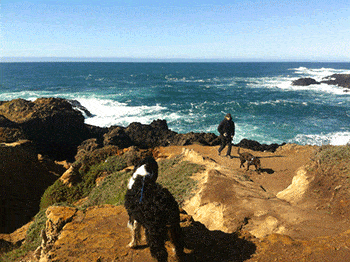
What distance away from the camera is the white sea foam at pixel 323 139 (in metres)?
27.3

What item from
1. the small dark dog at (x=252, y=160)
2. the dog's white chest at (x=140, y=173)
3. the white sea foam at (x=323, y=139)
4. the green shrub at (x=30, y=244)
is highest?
the dog's white chest at (x=140, y=173)

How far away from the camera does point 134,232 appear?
14.3 feet

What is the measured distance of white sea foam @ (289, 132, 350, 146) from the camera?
27.3 metres

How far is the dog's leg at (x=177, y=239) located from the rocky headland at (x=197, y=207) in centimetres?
35

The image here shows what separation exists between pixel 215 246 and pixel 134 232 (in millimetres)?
1735

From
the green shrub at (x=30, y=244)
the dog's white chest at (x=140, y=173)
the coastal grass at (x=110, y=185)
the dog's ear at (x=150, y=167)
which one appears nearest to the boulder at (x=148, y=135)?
the coastal grass at (x=110, y=185)

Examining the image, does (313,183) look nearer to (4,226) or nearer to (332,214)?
(332,214)

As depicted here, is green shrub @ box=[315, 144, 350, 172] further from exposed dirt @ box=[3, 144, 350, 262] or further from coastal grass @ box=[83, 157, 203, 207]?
coastal grass @ box=[83, 157, 203, 207]

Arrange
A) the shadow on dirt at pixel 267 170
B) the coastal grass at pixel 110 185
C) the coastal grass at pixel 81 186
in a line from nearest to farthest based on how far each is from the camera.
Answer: the coastal grass at pixel 110 185, the coastal grass at pixel 81 186, the shadow on dirt at pixel 267 170

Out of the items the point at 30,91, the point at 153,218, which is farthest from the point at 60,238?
the point at 30,91

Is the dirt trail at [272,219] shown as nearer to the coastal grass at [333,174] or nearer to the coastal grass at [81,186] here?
the coastal grass at [333,174]

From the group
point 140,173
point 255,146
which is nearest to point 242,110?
point 255,146

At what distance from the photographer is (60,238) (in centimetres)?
489

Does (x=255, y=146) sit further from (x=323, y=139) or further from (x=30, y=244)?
(x=30, y=244)
